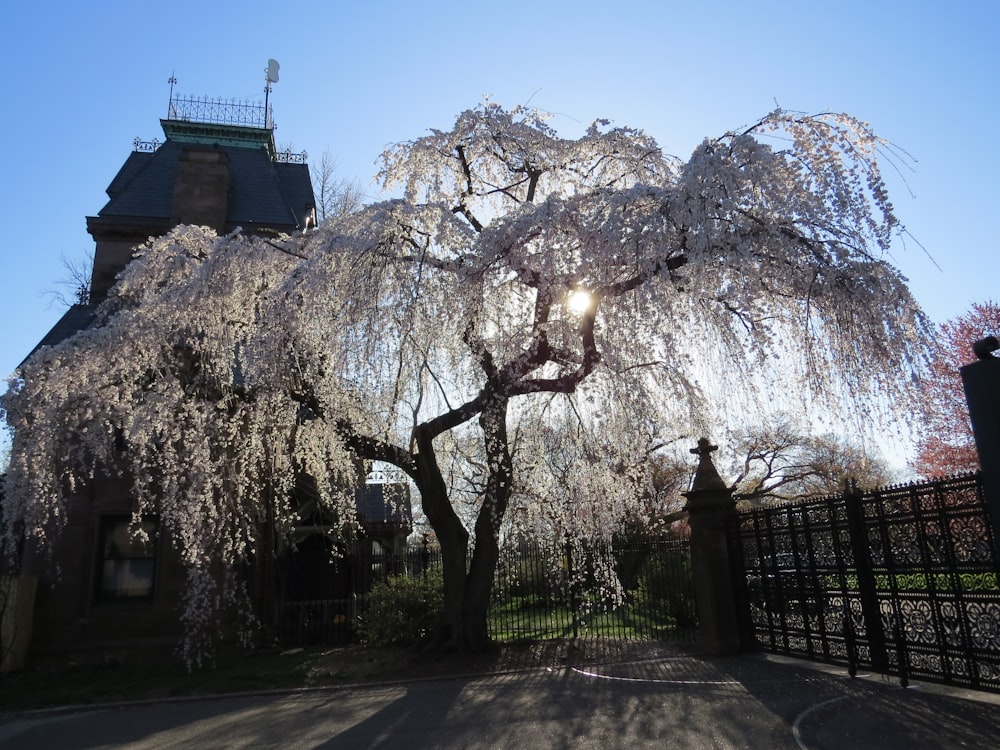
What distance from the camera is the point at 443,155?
11.7 m

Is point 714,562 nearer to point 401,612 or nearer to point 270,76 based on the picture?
point 401,612

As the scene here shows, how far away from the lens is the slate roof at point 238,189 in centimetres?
1875

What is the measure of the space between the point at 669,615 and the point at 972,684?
856 cm

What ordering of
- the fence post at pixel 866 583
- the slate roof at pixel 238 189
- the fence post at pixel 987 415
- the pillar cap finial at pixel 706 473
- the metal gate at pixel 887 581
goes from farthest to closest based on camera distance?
the slate roof at pixel 238 189
the pillar cap finial at pixel 706 473
the fence post at pixel 866 583
the metal gate at pixel 887 581
the fence post at pixel 987 415

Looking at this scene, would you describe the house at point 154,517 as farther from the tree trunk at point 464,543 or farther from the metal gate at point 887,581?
A: the metal gate at point 887,581

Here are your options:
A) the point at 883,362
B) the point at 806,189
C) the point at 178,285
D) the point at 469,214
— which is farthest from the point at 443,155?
the point at 883,362

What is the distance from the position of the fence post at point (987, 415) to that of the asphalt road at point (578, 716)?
14.0ft

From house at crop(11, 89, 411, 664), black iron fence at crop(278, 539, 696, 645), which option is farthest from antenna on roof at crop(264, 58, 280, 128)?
black iron fence at crop(278, 539, 696, 645)

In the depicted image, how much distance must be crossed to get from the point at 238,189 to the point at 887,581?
18.6 metres

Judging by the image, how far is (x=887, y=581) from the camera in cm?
781

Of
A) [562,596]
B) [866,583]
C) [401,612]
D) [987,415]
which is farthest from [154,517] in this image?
[987,415]

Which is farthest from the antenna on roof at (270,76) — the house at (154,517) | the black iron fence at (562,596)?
the black iron fence at (562,596)

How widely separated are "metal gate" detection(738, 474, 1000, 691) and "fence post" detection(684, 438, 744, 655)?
0.42m

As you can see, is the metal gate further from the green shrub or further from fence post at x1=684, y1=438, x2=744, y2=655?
the green shrub
